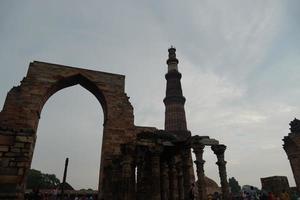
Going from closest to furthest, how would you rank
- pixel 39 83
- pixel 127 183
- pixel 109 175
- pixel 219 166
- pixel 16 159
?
1. pixel 16 159
2. pixel 127 183
3. pixel 219 166
4. pixel 109 175
5. pixel 39 83

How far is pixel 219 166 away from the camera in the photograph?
11047mm

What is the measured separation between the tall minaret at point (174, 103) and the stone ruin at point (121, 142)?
9.75 m

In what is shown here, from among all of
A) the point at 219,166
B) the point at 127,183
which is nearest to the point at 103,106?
the point at 127,183

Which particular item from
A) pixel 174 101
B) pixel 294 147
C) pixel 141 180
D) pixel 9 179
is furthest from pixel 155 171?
pixel 174 101

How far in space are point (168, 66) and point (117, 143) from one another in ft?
62.3

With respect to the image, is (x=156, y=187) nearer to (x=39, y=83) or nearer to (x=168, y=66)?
(x=39, y=83)

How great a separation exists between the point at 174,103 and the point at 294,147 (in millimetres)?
13706

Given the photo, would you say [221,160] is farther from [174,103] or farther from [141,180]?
[174,103]

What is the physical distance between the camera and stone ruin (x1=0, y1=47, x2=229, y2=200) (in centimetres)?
1066

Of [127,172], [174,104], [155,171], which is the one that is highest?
[174,104]

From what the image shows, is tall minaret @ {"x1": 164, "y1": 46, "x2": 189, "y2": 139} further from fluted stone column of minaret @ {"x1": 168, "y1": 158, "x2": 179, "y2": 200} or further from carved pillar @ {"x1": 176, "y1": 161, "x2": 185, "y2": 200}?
fluted stone column of minaret @ {"x1": 168, "y1": 158, "x2": 179, "y2": 200}

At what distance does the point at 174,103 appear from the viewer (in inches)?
1091

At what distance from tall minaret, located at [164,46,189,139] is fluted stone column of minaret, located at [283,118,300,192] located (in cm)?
1066

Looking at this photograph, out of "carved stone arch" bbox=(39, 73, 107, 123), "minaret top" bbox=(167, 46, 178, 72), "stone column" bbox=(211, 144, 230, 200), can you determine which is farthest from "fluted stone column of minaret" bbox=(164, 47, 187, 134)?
"stone column" bbox=(211, 144, 230, 200)
